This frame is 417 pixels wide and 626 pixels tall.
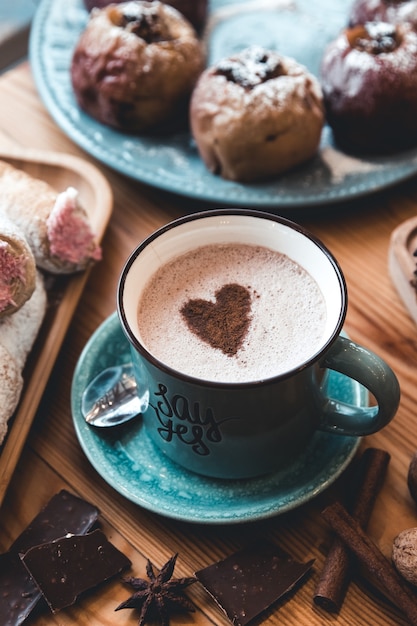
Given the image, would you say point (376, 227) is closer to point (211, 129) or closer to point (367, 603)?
point (211, 129)

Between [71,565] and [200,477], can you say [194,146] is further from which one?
[71,565]

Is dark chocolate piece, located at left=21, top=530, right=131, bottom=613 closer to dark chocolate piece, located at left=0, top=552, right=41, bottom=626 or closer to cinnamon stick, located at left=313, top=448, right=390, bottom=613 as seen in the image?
dark chocolate piece, located at left=0, top=552, right=41, bottom=626

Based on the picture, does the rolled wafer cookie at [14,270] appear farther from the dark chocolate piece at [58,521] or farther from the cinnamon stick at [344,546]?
the cinnamon stick at [344,546]

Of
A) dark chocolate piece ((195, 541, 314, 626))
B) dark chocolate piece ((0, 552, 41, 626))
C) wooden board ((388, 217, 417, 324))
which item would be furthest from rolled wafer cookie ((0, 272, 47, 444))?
wooden board ((388, 217, 417, 324))

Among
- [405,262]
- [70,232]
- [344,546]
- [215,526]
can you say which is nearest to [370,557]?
[344,546]

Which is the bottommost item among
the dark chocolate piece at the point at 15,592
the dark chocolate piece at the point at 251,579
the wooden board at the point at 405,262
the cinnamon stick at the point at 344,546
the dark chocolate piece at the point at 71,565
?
the dark chocolate piece at the point at 15,592

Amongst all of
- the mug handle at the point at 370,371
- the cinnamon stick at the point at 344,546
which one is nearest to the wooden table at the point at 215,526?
the cinnamon stick at the point at 344,546

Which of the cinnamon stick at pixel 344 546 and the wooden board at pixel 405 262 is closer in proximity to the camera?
the cinnamon stick at pixel 344 546
